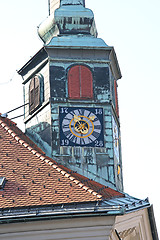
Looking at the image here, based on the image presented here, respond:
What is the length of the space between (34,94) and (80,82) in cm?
168

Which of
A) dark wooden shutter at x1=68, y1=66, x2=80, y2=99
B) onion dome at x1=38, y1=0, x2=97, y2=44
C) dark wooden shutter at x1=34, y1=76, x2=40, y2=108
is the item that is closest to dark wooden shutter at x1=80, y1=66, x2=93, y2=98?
dark wooden shutter at x1=68, y1=66, x2=80, y2=99

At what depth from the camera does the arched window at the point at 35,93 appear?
2978 centimetres

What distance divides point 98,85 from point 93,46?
1.34m

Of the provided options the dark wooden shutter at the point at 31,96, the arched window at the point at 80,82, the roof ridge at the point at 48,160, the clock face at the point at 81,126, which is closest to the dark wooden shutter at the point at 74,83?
the arched window at the point at 80,82

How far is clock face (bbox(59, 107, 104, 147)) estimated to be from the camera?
28.5 metres

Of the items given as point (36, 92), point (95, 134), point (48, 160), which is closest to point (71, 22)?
point (36, 92)

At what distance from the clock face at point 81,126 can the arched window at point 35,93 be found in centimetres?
113

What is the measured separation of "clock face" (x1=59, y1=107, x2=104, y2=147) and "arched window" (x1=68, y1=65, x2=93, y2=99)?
53 cm

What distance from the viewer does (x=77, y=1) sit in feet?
103

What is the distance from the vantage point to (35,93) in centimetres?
3016

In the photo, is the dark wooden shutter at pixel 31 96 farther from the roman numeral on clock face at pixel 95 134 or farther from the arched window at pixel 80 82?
the roman numeral on clock face at pixel 95 134

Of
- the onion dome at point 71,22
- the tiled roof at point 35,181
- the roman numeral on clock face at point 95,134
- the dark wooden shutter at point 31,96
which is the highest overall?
the onion dome at point 71,22

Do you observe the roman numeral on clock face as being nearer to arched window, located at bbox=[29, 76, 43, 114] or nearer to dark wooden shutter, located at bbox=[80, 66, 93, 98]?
dark wooden shutter, located at bbox=[80, 66, 93, 98]

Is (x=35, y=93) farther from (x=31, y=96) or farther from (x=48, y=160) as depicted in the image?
(x=48, y=160)
